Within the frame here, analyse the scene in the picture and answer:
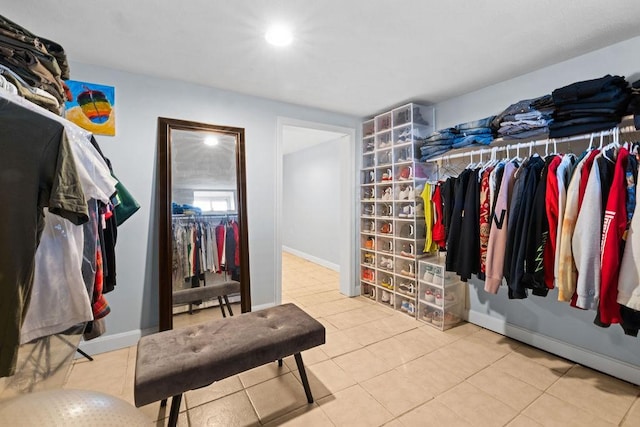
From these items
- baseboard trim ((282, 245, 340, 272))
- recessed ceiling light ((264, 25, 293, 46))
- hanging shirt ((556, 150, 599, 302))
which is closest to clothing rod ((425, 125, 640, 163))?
hanging shirt ((556, 150, 599, 302))

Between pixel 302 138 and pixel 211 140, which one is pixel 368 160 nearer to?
pixel 302 138

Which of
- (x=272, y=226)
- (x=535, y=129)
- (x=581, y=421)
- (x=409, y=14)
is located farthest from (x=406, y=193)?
(x=581, y=421)

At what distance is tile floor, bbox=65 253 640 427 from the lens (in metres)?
1.59

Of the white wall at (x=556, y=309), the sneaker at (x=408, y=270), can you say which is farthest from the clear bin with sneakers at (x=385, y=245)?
the white wall at (x=556, y=309)

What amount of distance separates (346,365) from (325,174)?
3744 millimetres

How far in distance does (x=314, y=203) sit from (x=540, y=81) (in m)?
4.04

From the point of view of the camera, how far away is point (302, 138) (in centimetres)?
498

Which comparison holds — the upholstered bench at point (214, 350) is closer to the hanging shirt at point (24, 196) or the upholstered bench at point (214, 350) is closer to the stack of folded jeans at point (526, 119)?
the hanging shirt at point (24, 196)

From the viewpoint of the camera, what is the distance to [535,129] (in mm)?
2062

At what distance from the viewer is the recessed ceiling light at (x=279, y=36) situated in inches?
68.0

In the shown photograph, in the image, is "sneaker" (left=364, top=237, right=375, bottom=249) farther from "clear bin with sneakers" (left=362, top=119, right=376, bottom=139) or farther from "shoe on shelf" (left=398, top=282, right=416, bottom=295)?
"clear bin with sneakers" (left=362, top=119, right=376, bottom=139)

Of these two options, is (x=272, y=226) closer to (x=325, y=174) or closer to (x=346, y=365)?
(x=346, y=365)

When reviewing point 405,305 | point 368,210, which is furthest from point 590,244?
point 368,210

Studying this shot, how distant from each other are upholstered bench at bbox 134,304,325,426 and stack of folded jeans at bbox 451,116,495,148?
Answer: 2050 millimetres
